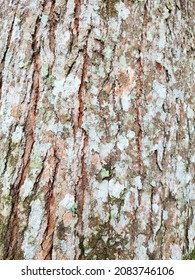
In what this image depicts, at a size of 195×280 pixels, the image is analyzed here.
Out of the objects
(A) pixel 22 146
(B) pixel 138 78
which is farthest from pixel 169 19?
(A) pixel 22 146

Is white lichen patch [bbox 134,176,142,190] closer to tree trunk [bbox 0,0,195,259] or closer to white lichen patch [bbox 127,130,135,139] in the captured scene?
tree trunk [bbox 0,0,195,259]

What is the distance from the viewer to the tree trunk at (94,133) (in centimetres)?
128

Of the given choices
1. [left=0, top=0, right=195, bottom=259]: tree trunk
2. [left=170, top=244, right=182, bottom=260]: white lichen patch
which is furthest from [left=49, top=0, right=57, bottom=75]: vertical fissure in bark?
[left=170, top=244, right=182, bottom=260]: white lichen patch

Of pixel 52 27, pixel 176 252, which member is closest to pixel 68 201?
pixel 176 252

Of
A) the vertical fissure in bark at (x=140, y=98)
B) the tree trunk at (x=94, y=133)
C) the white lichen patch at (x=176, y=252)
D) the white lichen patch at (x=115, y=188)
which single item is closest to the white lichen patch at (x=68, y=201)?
the tree trunk at (x=94, y=133)

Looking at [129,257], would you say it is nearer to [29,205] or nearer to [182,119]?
[29,205]

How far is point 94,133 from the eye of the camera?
133 centimetres

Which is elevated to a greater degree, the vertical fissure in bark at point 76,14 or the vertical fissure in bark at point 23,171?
the vertical fissure in bark at point 76,14

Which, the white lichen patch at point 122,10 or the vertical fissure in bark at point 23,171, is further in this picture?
the white lichen patch at point 122,10

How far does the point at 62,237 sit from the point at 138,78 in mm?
535

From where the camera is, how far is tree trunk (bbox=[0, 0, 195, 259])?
1281mm

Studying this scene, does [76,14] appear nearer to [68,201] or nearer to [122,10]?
[122,10]

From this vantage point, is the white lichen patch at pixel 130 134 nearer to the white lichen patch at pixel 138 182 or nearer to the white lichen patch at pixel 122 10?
the white lichen patch at pixel 138 182
